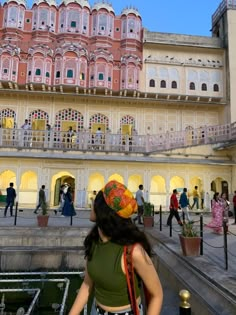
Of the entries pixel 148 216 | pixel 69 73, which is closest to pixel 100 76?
pixel 69 73

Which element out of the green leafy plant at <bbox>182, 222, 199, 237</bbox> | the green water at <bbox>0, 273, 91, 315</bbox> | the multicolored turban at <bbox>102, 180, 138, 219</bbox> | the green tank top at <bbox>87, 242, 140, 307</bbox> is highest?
the multicolored turban at <bbox>102, 180, 138, 219</bbox>

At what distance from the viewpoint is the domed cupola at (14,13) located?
78.5 ft

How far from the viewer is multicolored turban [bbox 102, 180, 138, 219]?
1.88 meters

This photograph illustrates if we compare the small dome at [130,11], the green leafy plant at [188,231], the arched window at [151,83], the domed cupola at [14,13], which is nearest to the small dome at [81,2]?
the small dome at [130,11]

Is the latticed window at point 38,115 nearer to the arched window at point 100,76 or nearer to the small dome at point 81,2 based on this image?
the arched window at point 100,76

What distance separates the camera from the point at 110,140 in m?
18.4

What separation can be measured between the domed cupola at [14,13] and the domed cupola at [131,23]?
8861 mm

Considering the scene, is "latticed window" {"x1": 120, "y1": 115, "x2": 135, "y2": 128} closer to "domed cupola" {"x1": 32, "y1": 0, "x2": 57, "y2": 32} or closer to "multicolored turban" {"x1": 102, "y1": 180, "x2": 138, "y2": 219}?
"domed cupola" {"x1": 32, "y1": 0, "x2": 57, "y2": 32}

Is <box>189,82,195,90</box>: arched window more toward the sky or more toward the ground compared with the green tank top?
more toward the sky

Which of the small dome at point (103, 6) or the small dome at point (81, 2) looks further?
the small dome at point (103, 6)

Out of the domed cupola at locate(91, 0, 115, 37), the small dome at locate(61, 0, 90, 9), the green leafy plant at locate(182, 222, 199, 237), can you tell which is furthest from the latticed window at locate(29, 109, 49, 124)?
the green leafy plant at locate(182, 222, 199, 237)

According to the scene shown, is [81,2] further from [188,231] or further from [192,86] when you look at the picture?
[188,231]

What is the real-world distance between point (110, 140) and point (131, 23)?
528 inches

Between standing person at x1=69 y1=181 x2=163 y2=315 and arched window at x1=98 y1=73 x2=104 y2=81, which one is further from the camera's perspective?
arched window at x1=98 y1=73 x2=104 y2=81
